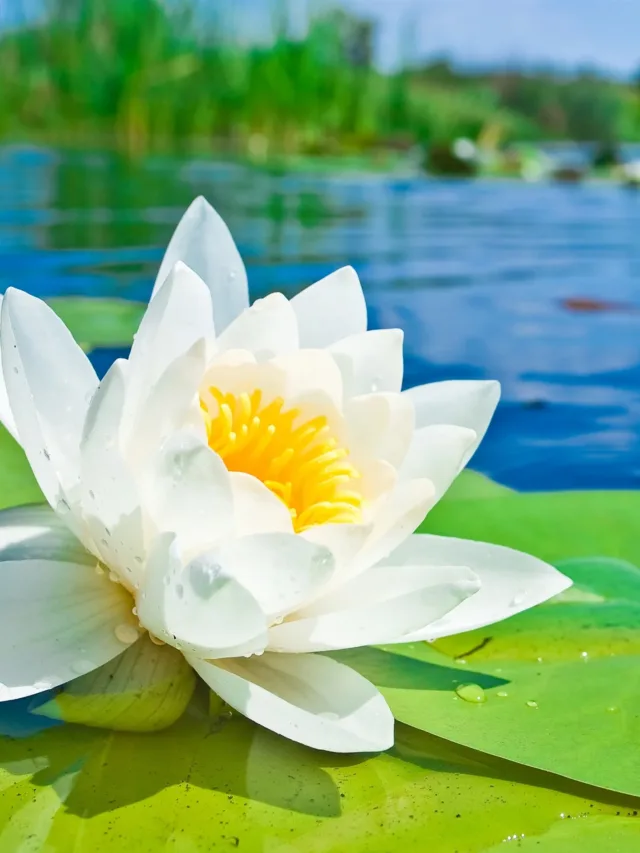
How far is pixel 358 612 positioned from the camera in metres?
0.54

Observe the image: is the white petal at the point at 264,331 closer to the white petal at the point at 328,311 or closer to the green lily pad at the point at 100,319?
the white petal at the point at 328,311

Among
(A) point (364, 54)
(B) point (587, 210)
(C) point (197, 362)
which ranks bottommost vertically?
(B) point (587, 210)

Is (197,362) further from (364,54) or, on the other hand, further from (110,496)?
(364,54)

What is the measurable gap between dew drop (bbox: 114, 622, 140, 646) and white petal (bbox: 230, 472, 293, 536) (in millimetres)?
103

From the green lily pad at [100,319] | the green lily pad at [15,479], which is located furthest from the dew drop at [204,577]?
the green lily pad at [100,319]

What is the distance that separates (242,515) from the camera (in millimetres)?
511

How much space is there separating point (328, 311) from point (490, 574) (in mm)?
226

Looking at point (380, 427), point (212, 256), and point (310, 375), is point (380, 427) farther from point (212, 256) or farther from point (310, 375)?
point (212, 256)

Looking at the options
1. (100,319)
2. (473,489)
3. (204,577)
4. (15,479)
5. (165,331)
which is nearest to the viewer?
(204,577)

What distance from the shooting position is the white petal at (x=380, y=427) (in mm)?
594

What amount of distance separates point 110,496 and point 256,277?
5.48ft

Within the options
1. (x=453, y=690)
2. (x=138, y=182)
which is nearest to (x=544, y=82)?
(x=138, y=182)

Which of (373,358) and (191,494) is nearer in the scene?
(191,494)

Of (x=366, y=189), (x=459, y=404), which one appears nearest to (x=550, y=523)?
(x=459, y=404)
